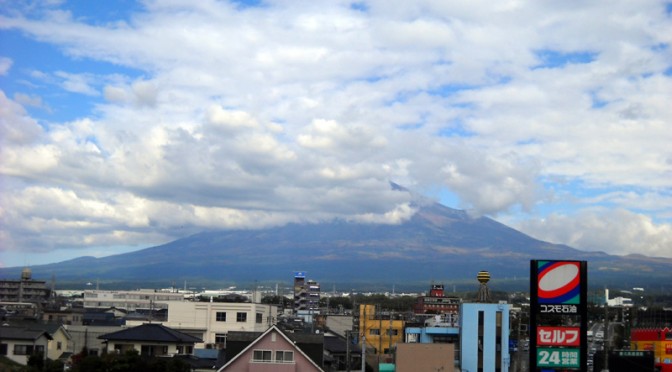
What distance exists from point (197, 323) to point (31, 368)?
22831 mm

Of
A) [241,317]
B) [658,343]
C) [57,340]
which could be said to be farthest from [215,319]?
[658,343]

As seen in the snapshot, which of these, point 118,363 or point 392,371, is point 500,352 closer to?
point 392,371

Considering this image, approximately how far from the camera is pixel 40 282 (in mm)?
128750

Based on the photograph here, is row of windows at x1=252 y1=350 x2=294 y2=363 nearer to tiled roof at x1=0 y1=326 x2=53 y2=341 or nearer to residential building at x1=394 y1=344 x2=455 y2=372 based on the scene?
residential building at x1=394 y1=344 x2=455 y2=372

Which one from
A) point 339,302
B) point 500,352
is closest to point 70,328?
point 500,352

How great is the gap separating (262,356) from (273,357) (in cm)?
47

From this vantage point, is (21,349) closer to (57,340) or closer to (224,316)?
(57,340)

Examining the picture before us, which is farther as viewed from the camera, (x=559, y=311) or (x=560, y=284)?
(x=559, y=311)

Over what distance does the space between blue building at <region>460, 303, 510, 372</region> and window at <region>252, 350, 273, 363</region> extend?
596 inches

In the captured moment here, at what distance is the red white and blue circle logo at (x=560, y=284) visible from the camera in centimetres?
2627

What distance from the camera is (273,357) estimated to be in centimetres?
3569

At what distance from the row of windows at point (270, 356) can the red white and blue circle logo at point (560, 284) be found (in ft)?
43.2

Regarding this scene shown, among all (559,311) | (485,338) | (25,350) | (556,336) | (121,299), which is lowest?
(25,350)

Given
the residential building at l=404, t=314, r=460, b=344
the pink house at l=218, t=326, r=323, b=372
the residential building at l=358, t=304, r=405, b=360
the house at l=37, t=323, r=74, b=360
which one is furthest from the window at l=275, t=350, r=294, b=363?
the residential building at l=358, t=304, r=405, b=360
